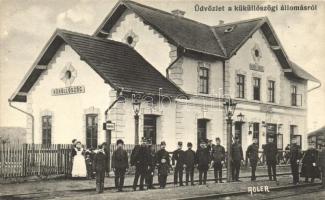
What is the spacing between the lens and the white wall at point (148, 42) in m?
22.6

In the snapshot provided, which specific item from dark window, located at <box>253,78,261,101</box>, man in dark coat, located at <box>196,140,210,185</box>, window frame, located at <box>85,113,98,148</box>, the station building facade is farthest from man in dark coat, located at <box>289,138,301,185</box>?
dark window, located at <box>253,78,261,101</box>

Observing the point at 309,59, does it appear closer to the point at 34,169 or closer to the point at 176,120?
the point at 176,120

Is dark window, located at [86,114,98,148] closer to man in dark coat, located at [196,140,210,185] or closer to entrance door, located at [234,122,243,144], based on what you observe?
man in dark coat, located at [196,140,210,185]

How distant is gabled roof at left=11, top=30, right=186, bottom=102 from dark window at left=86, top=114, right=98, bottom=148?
1.78 meters

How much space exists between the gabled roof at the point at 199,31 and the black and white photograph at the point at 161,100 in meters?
0.07

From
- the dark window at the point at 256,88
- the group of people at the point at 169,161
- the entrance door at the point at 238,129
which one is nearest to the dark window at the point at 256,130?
the entrance door at the point at 238,129

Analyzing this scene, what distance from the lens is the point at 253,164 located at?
17609mm

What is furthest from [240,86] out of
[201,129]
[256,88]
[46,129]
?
[46,129]

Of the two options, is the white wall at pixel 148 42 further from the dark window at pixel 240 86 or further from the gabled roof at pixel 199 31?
the dark window at pixel 240 86

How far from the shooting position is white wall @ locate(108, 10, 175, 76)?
2258cm

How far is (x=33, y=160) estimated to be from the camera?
17.4 metres

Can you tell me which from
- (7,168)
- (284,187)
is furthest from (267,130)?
(7,168)

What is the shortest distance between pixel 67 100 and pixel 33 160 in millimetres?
4145

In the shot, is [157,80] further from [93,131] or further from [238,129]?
[238,129]
